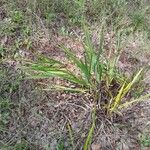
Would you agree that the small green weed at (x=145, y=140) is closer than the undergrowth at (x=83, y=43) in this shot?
Yes

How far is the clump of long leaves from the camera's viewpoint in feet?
12.0

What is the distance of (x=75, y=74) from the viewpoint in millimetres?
4020

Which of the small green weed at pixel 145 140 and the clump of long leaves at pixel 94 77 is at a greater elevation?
the clump of long leaves at pixel 94 77

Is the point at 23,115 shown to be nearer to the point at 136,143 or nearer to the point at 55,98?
the point at 55,98

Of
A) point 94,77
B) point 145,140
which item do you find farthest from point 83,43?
point 145,140

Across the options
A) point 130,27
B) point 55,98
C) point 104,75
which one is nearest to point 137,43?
point 130,27

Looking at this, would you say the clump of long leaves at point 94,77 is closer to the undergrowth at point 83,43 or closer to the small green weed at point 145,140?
the undergrowth at point 83,43

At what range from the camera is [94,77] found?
3.80 metres

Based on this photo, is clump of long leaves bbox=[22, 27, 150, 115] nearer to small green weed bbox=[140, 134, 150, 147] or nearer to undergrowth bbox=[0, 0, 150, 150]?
undergrowth bbox=[0, 0, 150, 150]

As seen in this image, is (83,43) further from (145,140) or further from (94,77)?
(145,140)

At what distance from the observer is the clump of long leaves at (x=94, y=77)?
367cm

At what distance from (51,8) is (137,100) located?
1796mm

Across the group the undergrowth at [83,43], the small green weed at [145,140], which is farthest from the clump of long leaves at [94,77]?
the small green weed at [145,140]

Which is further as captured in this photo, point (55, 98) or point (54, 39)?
point (54, 39)
